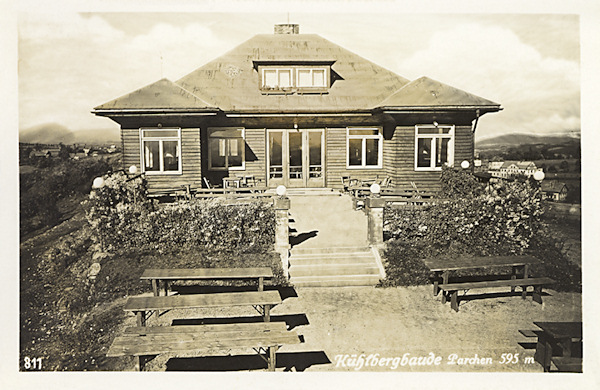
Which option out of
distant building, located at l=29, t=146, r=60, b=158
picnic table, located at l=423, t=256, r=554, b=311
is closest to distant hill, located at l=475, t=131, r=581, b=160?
picnic table, located at l=423, t=256, r=554, b=311

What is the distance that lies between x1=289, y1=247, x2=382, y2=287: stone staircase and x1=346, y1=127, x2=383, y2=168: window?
3435 mm

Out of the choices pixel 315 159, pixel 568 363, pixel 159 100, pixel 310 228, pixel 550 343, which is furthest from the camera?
pixel 315 159

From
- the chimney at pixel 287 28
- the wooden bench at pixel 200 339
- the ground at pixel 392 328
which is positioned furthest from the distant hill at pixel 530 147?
the wooden bench at pixel 200 339

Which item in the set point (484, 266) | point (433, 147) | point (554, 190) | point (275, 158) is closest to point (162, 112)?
point (275, 158)

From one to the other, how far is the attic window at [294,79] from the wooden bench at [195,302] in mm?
6631

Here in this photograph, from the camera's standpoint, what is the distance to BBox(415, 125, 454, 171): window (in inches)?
442

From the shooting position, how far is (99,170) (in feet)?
29.0

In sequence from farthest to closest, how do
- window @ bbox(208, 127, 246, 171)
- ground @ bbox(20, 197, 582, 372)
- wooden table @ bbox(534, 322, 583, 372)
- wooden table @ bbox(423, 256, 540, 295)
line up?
window @ bbox(208, 127, 246, 171) → wooden table @ bbox(423, 256, 540, 295) → ground @ bbox(20, 197, 582, 372) → wooden table @ bbox(534, 322, 583, 372)

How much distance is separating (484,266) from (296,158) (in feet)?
18.3

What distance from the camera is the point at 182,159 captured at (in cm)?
1077

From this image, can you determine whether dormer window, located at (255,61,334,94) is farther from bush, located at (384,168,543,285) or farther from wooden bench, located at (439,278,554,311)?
wooden bench, located at (439,278,554,311)

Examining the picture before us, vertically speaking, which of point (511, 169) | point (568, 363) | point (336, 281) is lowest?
point (568, 363)

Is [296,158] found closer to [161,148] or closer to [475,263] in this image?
[161,148]
